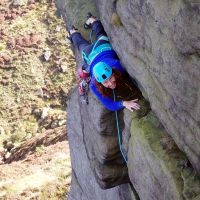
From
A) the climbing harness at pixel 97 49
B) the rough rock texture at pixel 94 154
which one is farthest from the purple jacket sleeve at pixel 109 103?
the climbing harness at pixel 97 49

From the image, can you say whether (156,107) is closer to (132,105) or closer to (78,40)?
(132,105)

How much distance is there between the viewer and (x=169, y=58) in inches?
275

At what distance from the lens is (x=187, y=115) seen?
6.98 metres

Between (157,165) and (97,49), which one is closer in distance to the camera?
(157,165)

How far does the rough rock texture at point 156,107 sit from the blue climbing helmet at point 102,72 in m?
0.41

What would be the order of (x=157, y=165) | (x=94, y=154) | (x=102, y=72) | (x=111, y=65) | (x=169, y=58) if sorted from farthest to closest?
(x=94, y=154) < (x=111, y=65) < (x=102, y=72) < (x=157, y=165) < (x=169, y=58)

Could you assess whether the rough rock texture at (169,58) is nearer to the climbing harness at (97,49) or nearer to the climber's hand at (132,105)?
the climber's hand at (132,105)

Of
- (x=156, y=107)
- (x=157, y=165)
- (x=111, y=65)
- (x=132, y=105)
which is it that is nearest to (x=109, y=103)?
(x=132, y=105)

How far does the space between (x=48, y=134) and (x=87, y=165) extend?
46.0 feet

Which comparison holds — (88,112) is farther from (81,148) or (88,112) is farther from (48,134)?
(48,134)

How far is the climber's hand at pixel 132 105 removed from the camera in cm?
930

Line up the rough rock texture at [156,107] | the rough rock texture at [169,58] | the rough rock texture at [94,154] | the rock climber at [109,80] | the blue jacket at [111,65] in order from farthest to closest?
the rough rock texture at [94,154]
the blue jacket at [111,65]
the rock climber at [109,80]
the rough rock texture at [156,107]
the rough rock texture at [169,58]

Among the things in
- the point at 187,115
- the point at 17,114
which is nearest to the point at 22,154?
the point at 17,114

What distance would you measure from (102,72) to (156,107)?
62.6 inches
